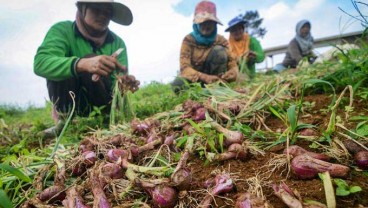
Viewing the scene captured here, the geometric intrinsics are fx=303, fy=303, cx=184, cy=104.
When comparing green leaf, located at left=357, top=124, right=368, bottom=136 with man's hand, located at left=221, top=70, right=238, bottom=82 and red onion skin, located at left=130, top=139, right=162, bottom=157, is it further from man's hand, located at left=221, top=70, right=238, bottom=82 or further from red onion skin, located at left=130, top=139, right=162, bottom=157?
man's hand, located at left=221, top=70, right=238, bottom=82

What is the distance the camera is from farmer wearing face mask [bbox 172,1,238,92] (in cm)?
326

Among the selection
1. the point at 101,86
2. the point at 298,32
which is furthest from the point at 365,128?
the point at 298,32

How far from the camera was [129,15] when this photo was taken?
274 cm

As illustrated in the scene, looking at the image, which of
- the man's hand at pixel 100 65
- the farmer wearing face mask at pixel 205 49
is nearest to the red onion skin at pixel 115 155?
the man's hand at pixel 100 65

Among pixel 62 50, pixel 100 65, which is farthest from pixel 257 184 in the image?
pixel 62 50

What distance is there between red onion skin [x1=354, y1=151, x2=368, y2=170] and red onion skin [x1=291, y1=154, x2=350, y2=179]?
0.19ft

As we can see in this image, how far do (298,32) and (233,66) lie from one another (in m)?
3.13

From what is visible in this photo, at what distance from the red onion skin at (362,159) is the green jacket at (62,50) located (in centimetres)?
184

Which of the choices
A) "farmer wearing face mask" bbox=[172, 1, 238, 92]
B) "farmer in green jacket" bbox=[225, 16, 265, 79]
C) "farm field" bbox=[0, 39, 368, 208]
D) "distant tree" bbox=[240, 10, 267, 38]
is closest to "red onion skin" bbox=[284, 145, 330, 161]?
"farm field" bbox=[0, 39, 368, 208]

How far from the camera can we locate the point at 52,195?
0.95 meters

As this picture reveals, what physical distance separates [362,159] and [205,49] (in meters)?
2.75

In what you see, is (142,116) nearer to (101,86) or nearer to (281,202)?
(101,86)

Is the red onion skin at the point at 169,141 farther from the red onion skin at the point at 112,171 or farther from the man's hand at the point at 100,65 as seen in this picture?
the man's hand at the point at 100,65

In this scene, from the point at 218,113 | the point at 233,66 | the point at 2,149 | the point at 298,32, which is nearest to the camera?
the point at 218,113
